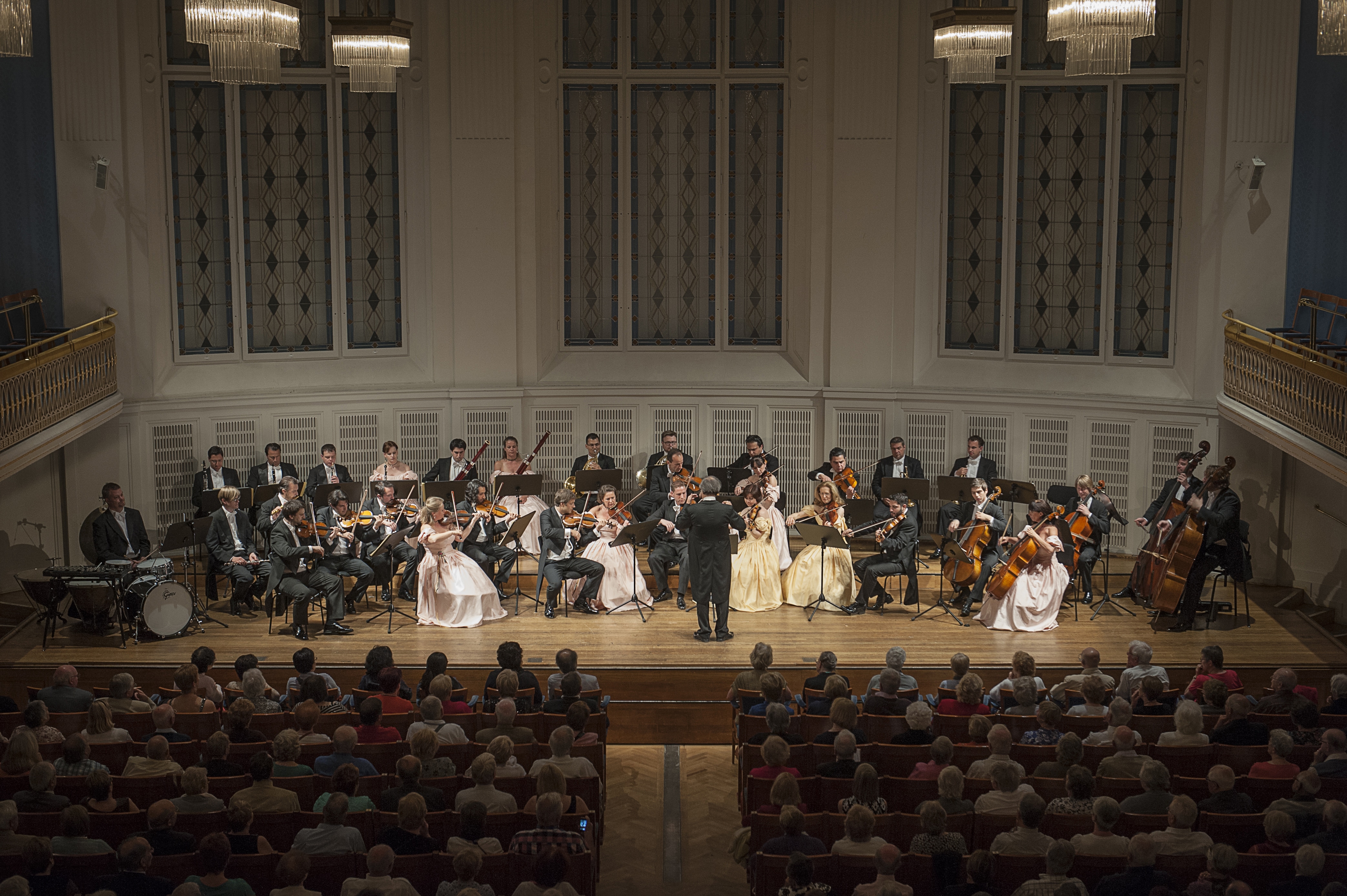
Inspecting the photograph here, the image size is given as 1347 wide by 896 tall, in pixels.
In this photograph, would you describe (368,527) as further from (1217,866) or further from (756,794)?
(1217,866)

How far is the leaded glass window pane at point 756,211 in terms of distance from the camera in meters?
16.2

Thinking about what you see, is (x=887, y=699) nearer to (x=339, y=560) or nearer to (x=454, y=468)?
(x=339, y=560)

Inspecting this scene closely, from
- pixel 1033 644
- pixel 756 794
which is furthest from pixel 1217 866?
pixel 1033 644

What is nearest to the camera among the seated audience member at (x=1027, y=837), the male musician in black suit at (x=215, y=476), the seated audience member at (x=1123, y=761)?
the seated audience member at (x=1027, y=837)

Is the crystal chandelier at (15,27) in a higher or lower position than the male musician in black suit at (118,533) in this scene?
higher

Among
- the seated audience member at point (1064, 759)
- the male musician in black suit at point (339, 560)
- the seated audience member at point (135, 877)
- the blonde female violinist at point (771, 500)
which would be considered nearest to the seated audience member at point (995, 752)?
the seated audience member at point (1064, 759)

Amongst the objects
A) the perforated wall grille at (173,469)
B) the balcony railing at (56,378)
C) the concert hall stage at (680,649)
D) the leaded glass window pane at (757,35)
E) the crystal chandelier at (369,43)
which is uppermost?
the leaded glass window pane at (757,35)

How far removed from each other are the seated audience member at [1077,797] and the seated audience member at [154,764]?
4.90 meters

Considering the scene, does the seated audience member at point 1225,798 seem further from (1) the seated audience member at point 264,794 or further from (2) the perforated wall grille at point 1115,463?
(2) the perforated wall grille at point 1115,463

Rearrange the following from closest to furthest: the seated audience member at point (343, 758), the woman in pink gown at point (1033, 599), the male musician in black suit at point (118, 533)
A: the seated audience member at point (343, 758)
the woman in pink gown at point (1033, 599)
the male musician in black suit at point (118, 533)

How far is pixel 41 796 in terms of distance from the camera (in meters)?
7.22

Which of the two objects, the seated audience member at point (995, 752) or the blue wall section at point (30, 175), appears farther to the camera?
the blue wall section at point (30, 175)

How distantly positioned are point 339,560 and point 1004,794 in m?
7.06

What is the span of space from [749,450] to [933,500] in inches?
98.6
